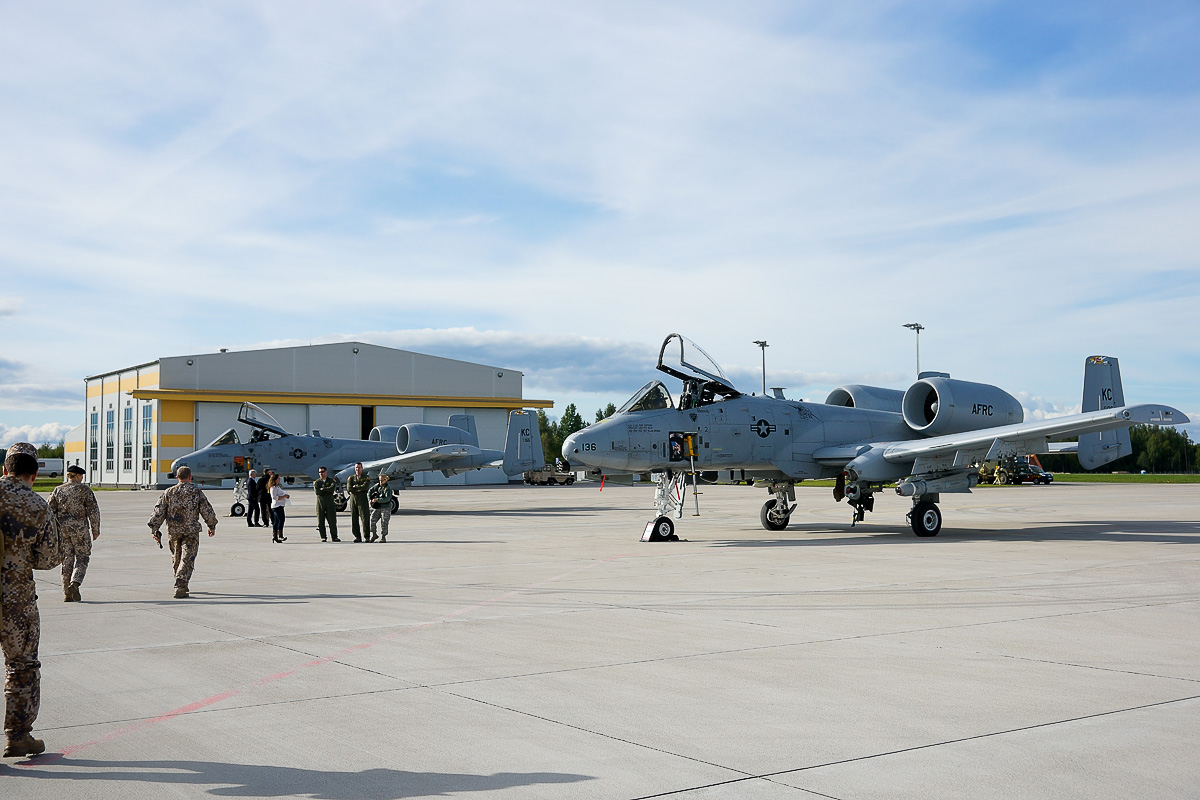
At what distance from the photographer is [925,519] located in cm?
1953

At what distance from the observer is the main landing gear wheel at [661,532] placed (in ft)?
62.6

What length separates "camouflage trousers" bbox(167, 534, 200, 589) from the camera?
1170 centimetres

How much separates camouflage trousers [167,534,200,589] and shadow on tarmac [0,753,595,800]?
6971mm

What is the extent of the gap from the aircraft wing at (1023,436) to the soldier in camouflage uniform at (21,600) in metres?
16.2

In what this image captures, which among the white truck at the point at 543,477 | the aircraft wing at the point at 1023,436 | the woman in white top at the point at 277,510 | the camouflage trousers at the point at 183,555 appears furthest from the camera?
the white truck at the point at 543,477

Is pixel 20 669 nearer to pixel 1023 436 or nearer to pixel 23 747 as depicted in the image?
pixel 23 747

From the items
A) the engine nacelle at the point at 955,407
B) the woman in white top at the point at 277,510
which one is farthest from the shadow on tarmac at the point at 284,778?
the engine nacelle at the point at 955,407

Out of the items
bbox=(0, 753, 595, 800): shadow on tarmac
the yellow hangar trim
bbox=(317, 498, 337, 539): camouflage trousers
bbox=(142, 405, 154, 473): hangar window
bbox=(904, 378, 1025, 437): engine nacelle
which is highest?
the yellow hangar trim

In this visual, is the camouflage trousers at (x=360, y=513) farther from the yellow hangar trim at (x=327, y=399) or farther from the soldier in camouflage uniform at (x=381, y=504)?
the yellow hangar trim at (x=327, y=399)

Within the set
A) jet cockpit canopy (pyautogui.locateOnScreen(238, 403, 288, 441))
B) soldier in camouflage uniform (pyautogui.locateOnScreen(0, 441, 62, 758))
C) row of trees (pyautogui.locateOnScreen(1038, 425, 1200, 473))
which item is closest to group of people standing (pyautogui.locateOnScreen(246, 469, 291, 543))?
jet cockpit canopy (pyautogui.locateOnScreen(238, 403, 288, 441))

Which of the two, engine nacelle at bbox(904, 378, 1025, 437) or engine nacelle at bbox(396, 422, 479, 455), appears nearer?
engine nacelle at bbox(904, 378, 1025, 437)

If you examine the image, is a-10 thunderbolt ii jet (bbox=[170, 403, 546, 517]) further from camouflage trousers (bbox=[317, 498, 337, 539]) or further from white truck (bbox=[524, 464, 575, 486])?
white truck (bbox=[524, 464, 575, 486])

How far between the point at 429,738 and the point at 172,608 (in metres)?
6.62

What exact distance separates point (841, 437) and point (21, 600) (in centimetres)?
1772
